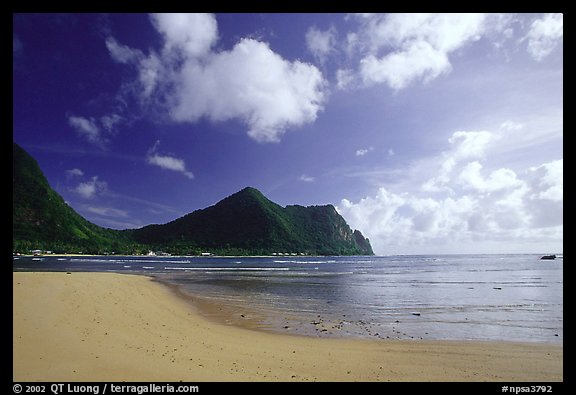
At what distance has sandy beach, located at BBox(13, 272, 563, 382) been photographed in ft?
21.7

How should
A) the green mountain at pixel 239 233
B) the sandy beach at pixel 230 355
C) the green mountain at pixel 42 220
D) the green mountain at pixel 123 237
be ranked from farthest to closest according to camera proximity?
the green mountain at pixel 239 233, the green mountain at pixel 123 237, the green mountain at pixel 42 220, the sandy beach at pixel 230 355

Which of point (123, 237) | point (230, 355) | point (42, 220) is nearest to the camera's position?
point (230, 355)

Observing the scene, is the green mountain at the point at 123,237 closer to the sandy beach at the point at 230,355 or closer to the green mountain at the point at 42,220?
the green mountain at the point at 42,220

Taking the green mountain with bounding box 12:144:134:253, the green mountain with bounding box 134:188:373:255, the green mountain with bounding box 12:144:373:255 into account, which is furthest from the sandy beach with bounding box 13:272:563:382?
the green mountain with bounding box 134:188:373:255

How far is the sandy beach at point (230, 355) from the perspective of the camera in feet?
21.7

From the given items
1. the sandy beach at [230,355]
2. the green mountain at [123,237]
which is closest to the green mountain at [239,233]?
the green mountain at [123,237]

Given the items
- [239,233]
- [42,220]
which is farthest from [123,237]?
[239,233]

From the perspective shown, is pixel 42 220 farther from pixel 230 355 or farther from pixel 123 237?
pixel 230 355

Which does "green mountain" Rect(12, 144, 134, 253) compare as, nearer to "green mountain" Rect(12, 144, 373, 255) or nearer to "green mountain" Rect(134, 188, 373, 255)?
"green mountain" Rect(12, 144, 373, 255)

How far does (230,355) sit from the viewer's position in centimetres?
804

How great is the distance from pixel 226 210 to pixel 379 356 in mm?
195414
